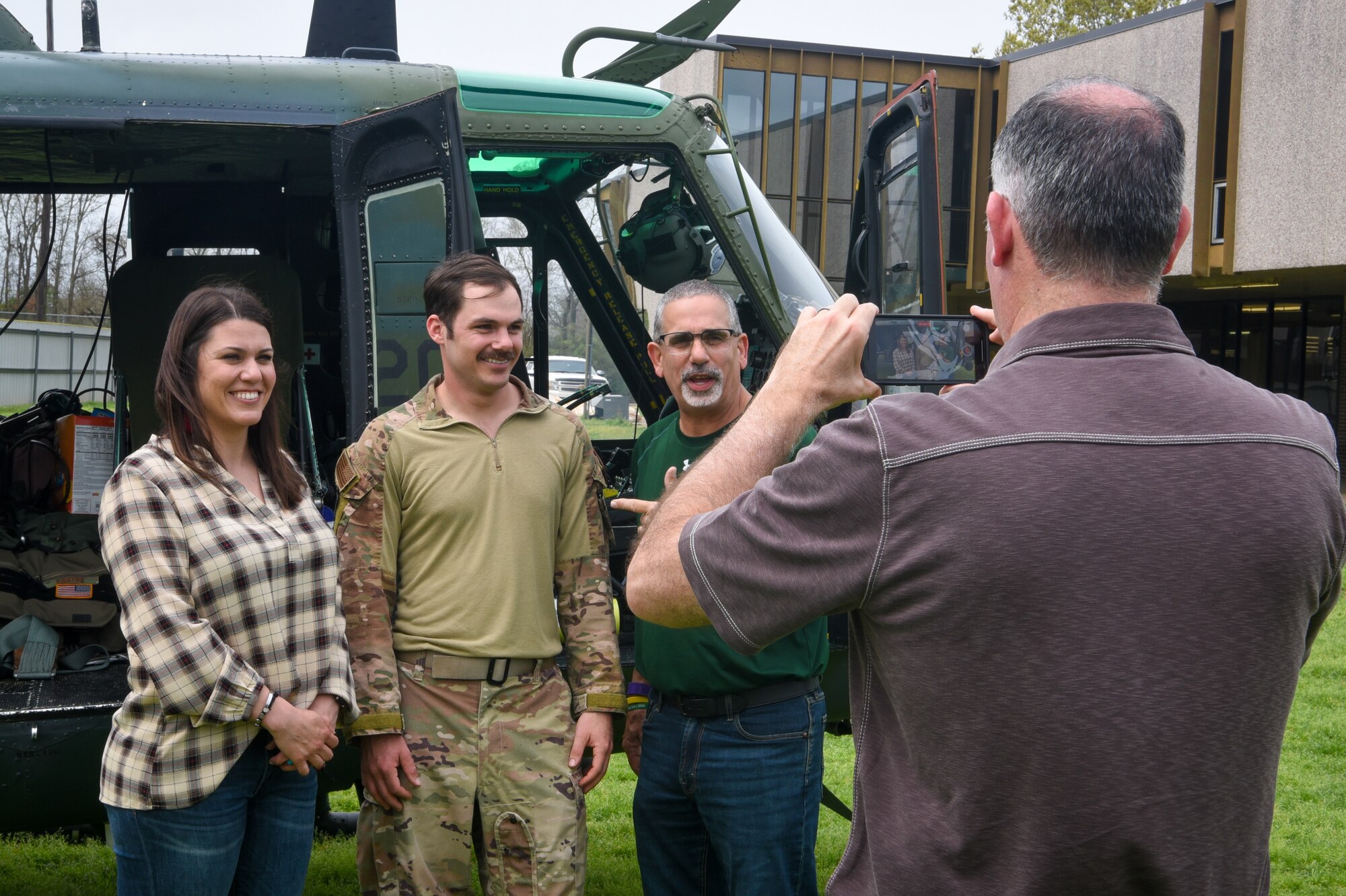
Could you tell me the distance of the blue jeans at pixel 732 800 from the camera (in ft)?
8.87

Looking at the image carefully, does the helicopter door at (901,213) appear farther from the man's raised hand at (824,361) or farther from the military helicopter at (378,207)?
the man's raised hand at (824,361)

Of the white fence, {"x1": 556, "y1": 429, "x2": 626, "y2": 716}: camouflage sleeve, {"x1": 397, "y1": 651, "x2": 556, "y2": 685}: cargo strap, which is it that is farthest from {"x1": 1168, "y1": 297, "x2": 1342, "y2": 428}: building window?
{"x1": 397, "y1": 651, "x2": 556, "y2": 685}: cargo strap

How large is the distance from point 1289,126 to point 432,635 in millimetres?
16980

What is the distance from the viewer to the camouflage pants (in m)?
A: 2.68

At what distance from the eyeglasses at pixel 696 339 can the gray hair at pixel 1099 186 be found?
5.21 ft

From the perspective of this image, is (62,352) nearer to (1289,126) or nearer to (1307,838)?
(1307,838)

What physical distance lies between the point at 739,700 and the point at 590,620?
408 mm

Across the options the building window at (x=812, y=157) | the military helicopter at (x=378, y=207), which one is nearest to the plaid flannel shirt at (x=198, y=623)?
the military helicopter at (x=378, y=207)

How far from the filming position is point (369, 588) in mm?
2684

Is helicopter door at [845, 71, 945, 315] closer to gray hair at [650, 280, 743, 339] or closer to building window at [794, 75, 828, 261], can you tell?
gray hair at [650, 280, 743, 339]

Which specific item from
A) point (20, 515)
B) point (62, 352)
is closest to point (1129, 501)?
point (20, 515)

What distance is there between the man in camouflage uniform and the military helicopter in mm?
713

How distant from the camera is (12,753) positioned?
3145 mm

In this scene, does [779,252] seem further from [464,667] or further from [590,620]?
[464,667]
